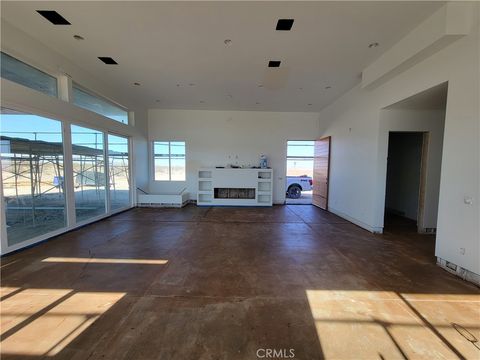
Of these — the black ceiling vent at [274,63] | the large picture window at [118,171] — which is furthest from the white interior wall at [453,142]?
the large picture window at [118,171]

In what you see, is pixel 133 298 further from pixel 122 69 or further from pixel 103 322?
pixel 122 69

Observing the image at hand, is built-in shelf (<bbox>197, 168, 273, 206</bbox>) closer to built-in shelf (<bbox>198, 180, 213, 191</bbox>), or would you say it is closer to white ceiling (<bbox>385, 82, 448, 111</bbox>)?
built-in shelf (<bbox>198, 180, 213, 191</bbox>)

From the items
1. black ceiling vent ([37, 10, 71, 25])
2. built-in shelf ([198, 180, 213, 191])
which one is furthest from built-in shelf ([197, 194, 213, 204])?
black ceiling vent ([37, 10, 71, 25])

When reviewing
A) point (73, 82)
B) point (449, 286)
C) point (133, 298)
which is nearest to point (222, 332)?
point (133, 298)

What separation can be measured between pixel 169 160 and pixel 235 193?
2882 millimetres

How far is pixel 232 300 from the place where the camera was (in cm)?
218

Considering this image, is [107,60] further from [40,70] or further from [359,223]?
[359,223]

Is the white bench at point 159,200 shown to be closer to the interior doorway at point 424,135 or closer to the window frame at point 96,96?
the window frame at point 96,96

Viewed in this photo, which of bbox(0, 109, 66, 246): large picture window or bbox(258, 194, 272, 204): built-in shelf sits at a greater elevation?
bbox(0, 109, 66, 246): large picture window

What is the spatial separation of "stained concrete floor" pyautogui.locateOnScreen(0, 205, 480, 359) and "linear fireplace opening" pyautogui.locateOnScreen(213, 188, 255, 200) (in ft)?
12.0

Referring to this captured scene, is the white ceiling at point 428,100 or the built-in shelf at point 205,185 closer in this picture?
the white ceiling at point 428,100

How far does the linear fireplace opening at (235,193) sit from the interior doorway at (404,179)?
→ 4.19 metres

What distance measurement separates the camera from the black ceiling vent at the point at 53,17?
9.12 ft

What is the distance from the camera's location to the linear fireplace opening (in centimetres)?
757
